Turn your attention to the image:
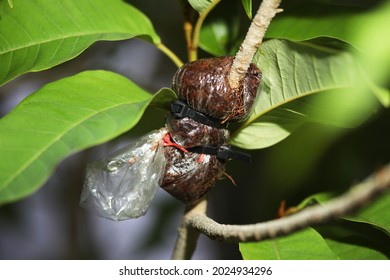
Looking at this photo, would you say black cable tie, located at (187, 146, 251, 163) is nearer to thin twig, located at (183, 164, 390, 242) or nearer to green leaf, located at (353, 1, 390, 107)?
thin twig, located at (183, 164, 390, 242)

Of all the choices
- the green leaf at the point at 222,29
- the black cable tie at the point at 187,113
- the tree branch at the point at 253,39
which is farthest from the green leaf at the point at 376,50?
the green leaf at the point at 222,29

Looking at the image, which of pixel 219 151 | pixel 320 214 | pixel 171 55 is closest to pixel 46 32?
pixel 171 55

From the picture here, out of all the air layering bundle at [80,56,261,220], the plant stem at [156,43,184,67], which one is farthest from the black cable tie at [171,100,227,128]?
the plant stem at [156,43,184,67]

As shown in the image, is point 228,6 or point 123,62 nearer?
point 228,6

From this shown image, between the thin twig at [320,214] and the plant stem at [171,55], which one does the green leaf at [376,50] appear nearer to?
the thin twig at [320,214]

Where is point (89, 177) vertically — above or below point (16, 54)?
below

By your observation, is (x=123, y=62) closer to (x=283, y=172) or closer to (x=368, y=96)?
(x=283, y=172)

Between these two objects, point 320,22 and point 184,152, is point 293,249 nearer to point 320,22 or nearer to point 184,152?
point 184,152

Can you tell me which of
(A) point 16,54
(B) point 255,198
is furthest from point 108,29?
(B) point 255,198

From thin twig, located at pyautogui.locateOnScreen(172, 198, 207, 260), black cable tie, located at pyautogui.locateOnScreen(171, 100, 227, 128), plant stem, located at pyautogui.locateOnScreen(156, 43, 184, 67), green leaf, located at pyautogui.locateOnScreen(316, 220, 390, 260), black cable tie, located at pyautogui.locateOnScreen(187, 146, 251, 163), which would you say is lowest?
green leaf, located at pyautogui.locateOnScreen(316, 220, 390, 260)
